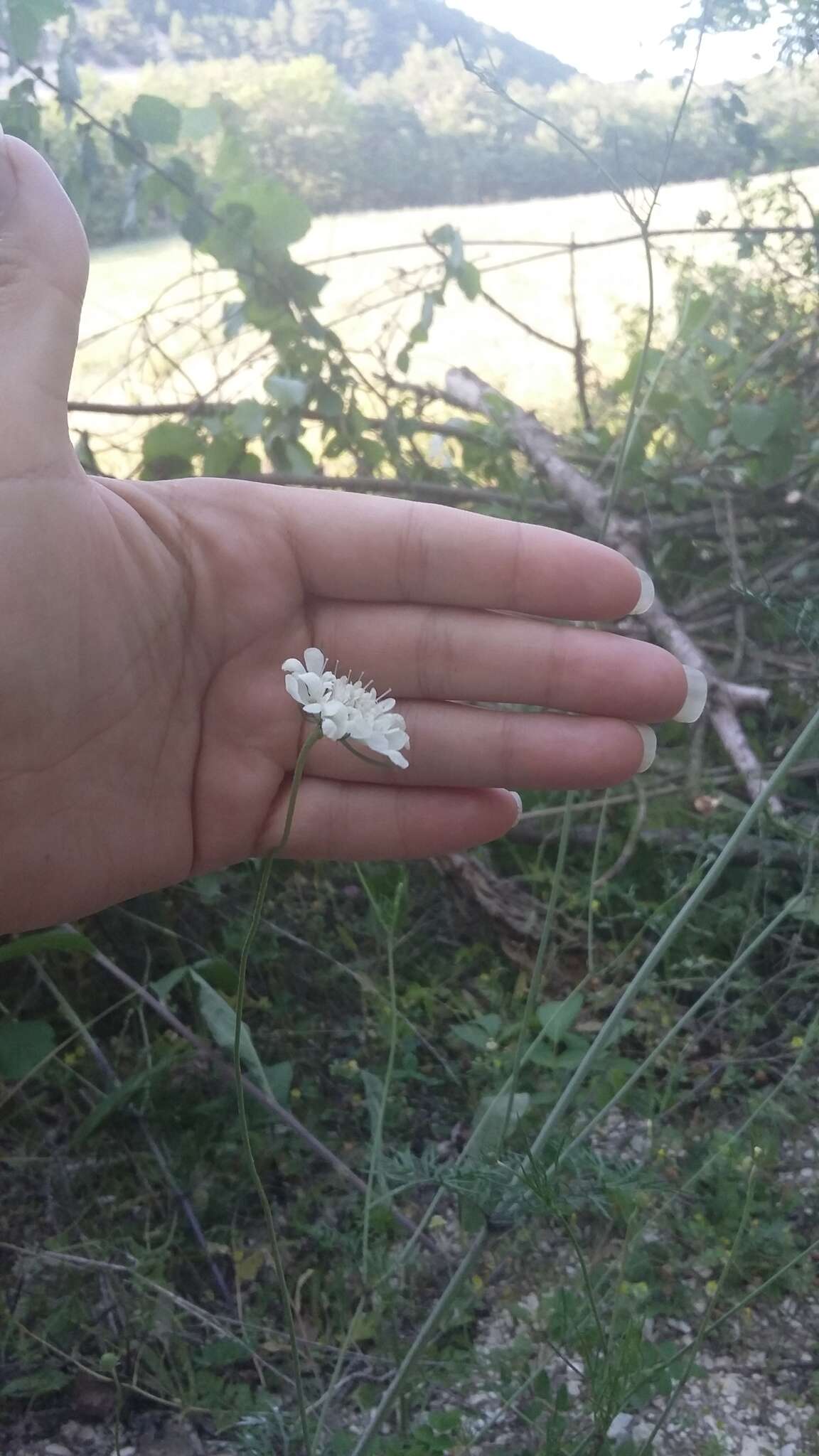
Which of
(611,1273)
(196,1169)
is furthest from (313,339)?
(611,1273)

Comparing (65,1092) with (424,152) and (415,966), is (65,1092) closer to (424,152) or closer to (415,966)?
(415,966)

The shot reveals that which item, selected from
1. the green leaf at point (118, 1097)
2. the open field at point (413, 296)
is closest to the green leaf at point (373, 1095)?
the green leaf at point (118, 1097)

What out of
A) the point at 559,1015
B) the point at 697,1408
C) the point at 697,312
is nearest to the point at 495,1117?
the point at 559,1015

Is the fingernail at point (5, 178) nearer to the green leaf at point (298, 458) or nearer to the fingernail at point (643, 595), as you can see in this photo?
the fingernail at point (643, 595)

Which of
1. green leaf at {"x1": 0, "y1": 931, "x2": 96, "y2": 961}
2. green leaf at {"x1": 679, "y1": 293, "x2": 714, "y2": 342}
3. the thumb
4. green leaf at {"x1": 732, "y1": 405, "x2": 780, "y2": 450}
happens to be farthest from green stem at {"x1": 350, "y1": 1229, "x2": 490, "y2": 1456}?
green leaf at {"x1": 679, "y1": 293, "x2": 714, "y2": 342}

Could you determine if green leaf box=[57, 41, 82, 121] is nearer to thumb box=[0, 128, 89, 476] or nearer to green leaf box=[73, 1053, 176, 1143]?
thumb box=[0, 128, 89, 476]

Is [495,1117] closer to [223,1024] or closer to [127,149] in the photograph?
[223,1024]
